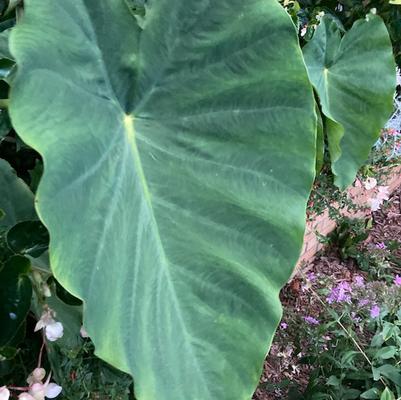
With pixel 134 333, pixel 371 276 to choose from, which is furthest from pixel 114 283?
pixel 371 276

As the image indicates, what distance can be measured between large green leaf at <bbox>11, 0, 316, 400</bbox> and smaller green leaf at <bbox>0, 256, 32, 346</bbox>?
12cm

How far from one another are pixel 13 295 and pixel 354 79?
101 centimetres

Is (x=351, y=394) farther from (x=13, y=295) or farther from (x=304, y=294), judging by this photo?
(x=13, y=295)

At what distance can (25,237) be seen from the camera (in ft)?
2.60

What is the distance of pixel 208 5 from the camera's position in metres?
0.81

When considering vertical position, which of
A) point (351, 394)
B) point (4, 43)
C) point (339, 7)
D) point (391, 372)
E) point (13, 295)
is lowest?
point (351, 394)

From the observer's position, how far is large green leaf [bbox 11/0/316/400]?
68 centimetres

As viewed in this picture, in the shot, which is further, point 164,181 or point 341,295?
point 341,295

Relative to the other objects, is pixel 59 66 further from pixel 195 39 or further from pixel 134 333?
pixel 134 333

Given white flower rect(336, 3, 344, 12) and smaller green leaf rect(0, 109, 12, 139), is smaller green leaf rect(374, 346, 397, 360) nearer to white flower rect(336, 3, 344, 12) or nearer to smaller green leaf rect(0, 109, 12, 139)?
smaller green leaf rect(0, 109, 12, 139)

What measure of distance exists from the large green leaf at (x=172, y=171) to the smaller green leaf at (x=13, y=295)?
0.12 metres

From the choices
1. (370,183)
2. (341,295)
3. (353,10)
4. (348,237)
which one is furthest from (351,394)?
(353,10)

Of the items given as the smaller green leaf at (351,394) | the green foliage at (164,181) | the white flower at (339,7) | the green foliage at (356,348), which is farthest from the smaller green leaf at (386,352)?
the white flower at (339,7)

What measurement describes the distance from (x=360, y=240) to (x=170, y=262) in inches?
78.2
